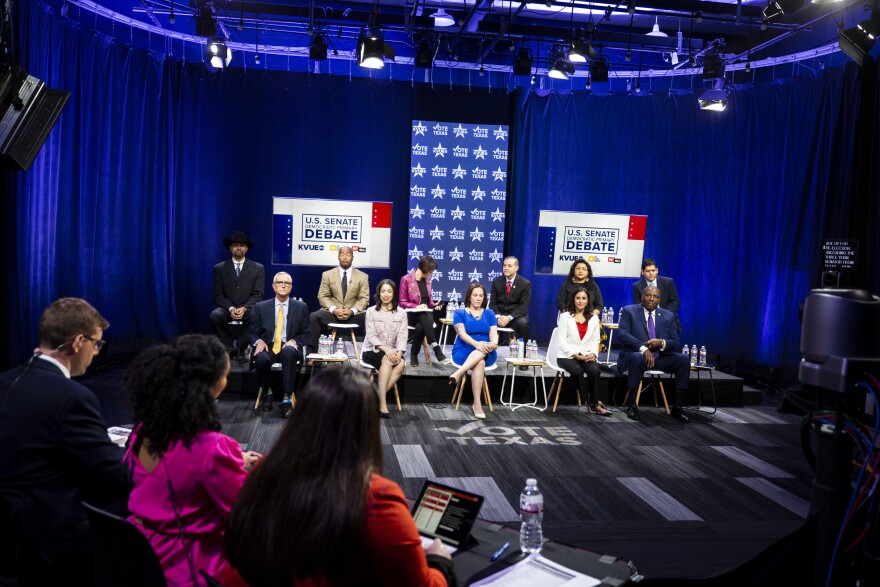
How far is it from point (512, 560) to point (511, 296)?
7.06 metres

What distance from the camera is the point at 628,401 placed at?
24.7 feet

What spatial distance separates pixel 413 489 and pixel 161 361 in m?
2.94

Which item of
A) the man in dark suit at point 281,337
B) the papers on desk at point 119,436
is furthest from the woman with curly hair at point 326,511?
the man in dark suit at point 281,337

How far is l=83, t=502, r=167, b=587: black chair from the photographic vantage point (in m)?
1.83

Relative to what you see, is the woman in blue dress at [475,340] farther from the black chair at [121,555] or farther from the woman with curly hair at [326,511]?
the woman with curly hair at [326,511]

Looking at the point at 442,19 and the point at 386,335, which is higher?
the point at 442,19

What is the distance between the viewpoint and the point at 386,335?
7184 mm

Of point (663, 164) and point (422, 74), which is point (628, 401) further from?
point (422, 74)

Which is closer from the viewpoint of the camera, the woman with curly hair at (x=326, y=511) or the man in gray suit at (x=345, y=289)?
the woman with curly hair at (x=326, y=511)

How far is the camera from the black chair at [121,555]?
183cm

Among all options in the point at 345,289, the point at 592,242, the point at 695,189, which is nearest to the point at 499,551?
the point at 345,289

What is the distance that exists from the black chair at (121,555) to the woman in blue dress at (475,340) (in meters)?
5.37

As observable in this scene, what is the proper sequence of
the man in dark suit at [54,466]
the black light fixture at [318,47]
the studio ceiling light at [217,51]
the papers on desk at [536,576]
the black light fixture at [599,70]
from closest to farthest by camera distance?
1. the papers on desk at [536,576]
2. the man in dark suit at [54,466]
3. the studio ceiling light at [217,51]
4. the black light fixture at [318,47]
5. the black light fixture at [599,70]

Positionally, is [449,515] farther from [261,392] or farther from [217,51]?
[217,51]
